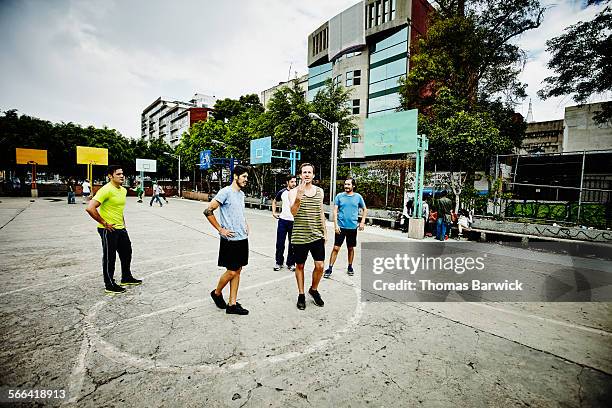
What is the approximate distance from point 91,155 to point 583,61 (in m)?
41.0

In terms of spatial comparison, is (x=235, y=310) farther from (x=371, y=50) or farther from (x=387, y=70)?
(x=371, y=50)

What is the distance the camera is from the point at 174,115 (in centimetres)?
7244

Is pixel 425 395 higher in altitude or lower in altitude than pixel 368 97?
lower

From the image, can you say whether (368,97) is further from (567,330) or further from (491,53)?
(567,330)

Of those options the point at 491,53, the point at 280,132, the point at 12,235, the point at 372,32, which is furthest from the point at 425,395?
the point at 372,32

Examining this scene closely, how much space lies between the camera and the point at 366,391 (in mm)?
2332

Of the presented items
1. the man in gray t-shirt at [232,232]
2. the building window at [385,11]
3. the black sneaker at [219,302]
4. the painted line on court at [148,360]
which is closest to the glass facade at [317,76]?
the building window at [385,11]

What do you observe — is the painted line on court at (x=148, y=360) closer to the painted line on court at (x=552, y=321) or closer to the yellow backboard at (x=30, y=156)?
the painted line on court at (x=552, y=321)

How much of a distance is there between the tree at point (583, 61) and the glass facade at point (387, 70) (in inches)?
453

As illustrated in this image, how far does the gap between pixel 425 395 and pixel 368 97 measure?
100ft

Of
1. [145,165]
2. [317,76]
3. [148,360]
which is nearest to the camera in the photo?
[148,360]

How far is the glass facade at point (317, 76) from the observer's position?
108ft

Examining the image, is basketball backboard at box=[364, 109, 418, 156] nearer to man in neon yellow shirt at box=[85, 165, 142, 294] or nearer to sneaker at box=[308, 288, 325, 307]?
sneaker at box=[308, 288, 325, 307]

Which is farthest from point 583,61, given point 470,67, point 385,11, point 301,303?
point 301,303
